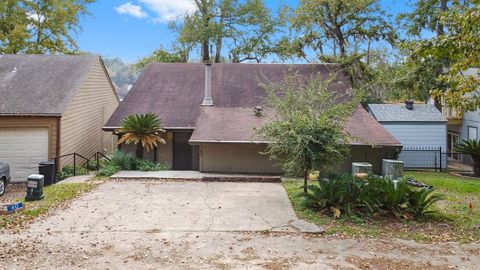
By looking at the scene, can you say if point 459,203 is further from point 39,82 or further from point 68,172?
point 39,82

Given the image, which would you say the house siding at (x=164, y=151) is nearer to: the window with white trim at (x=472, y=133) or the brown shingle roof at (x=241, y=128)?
the brown shingle roof at (x=241, y=128)

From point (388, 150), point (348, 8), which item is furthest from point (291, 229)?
point (348, 8)

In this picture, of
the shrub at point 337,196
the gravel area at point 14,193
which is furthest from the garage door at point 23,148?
the shrub at point 337,196

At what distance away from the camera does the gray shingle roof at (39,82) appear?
14.8 metres

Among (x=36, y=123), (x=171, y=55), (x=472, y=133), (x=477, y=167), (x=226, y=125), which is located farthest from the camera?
(x=171, y=55)

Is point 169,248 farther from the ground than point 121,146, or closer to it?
closer to it

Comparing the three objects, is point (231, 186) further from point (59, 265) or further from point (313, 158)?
point (59, 265)

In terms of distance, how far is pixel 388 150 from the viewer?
1463 centimetres

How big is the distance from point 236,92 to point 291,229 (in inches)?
459

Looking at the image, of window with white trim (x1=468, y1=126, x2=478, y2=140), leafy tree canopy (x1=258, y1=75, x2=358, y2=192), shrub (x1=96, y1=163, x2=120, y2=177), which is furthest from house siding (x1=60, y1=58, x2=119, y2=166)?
window with white trim (x1=468, y1=126, x2=478, y2=140)

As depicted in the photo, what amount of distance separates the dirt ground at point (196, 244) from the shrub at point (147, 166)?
4.98 meters

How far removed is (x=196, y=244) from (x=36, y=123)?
10.6 m

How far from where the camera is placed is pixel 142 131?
49.5ft

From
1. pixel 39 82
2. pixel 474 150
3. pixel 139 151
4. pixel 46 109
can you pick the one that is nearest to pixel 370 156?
pixel 474 150
